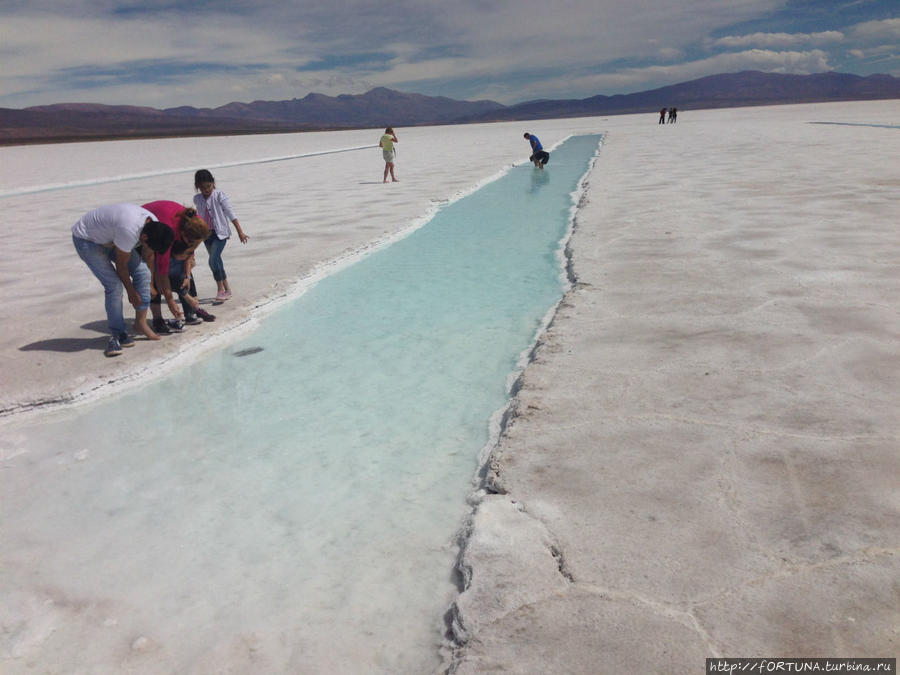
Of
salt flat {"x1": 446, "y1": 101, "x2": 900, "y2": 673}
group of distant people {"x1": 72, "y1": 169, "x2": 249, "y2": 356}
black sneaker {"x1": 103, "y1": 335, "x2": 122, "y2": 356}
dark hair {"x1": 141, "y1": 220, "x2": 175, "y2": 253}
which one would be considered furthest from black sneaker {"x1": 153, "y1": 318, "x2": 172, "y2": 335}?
salt flat {"x1": 446, "y1": 101, "x2": 900, "y2": 673}

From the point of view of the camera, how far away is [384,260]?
751 centimetres

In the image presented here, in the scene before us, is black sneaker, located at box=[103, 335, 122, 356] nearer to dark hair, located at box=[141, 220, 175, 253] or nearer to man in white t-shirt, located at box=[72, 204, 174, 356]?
man in white t-shirt, located at box=[72, 204, 174, 356]

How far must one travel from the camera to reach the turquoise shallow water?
2150mm

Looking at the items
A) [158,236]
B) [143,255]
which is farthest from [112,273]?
[158,236]

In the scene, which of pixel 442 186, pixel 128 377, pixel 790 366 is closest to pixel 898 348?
pixel 790 366

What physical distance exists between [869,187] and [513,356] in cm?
808

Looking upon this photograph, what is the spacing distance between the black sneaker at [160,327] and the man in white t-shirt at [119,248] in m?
0.30

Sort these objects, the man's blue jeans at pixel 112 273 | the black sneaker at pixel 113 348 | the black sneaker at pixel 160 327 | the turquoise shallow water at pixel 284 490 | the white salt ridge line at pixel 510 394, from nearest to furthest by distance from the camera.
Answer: the turquoise shallow water at pixel 284 490, the white salt ridge line at pixel 510 394, the man's blue jeans at pixel 112 273, the black sneaker at pixel 113 348, the black sneaker at pixel 160 327

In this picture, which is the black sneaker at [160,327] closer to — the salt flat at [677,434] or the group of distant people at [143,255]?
the group of distant people at [143,255]

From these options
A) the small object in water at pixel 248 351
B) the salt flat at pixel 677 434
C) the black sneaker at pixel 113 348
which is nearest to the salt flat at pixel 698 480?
the salt flat at pixel 677 434

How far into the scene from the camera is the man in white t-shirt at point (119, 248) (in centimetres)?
426

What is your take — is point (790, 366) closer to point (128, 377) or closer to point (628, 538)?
point (628, 538)

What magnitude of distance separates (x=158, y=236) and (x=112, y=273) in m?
0.51

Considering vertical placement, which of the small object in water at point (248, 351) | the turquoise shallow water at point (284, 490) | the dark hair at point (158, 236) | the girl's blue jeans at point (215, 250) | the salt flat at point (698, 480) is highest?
the dark hair at point (158, 236)
